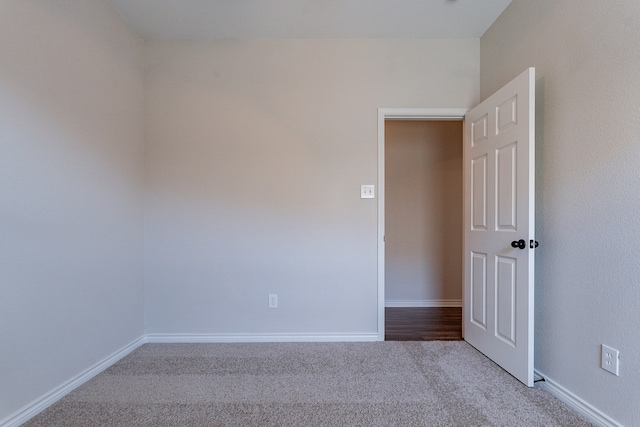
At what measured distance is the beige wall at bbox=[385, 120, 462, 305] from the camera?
3.83 metres

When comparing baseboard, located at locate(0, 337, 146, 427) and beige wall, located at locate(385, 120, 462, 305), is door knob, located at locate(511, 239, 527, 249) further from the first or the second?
baseboard, located at locate(0, 337, 146, 427)

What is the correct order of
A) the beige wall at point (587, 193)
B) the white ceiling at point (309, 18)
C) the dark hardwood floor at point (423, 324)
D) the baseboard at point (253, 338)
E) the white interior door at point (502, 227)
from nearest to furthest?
the beige wall at point (587, 193) → the white interior door at point (502, 227) → the white ceiling at point (309, 18) → the baseboard at point (253, 338) → the dark hardwood floor at point (423, 324)

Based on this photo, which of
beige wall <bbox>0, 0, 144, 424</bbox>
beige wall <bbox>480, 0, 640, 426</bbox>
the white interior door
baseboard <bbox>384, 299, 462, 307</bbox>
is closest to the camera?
beige wall <bbox>480, 0, 640, 426</bbox>

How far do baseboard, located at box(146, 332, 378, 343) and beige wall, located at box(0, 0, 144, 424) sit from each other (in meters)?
0.27

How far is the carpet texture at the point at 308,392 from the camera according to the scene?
1542mm

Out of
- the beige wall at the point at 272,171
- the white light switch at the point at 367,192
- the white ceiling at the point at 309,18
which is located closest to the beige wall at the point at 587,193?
the white ceiling at the point at 309,18

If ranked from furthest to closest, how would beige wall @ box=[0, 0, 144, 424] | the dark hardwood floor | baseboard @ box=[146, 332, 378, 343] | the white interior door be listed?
the dark hardwood floor
baseboard @ box=[146, 332, 378, 343]
the white interior door
beige wall @ box=[0, 0, 144, 424]

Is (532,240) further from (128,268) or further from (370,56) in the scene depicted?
(128,268)

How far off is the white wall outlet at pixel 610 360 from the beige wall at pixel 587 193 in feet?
0.08

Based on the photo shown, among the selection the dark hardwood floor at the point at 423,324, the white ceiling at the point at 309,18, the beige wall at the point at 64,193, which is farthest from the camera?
the dark hardwood floor at the point at 423,324

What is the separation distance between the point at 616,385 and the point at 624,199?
34.5 inches

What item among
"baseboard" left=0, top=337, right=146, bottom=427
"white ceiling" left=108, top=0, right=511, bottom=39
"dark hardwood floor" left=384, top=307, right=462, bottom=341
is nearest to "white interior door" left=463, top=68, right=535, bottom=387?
"dark hardwood floor" left=384, top=307, right=462, bottom=341

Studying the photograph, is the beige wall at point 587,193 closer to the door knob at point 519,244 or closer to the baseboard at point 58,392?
the door knob at point 519,244

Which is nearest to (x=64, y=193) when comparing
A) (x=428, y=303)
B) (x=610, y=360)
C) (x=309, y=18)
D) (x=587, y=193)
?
(x=309, y=18)
